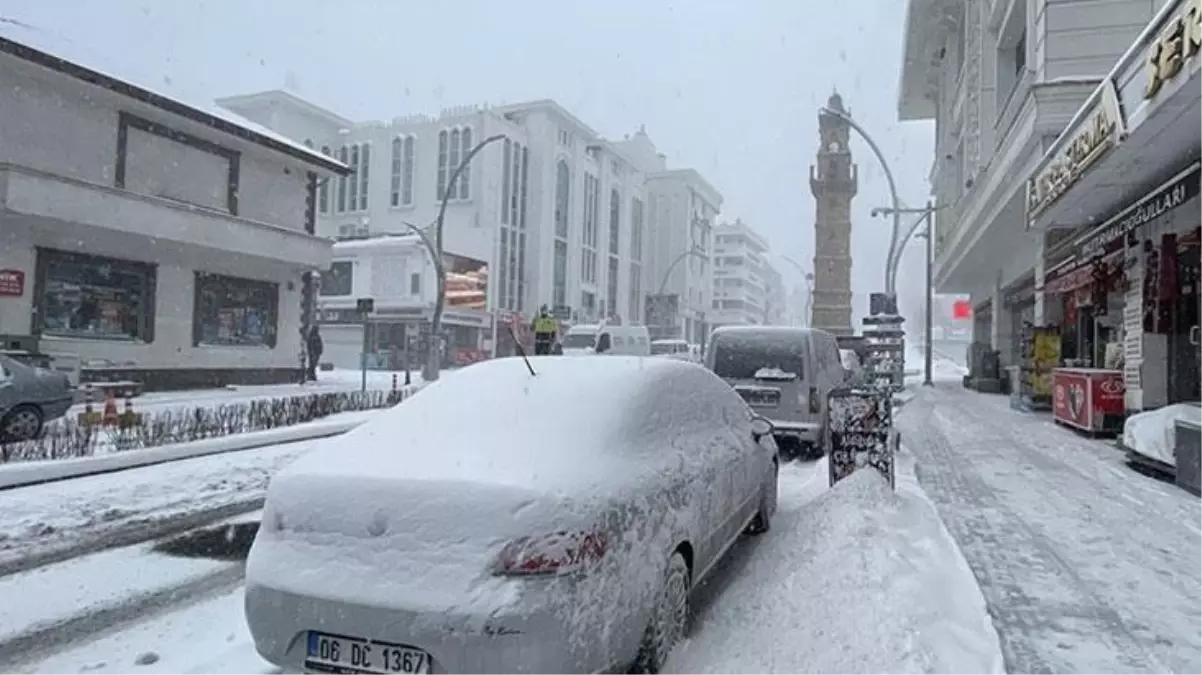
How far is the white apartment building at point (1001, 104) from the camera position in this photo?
1677 cm

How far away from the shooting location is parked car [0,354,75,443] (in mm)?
10977

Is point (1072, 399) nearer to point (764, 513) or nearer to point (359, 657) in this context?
point (764, 513)

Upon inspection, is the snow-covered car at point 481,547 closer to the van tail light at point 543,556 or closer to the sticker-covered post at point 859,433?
the van tail light at point 543,556

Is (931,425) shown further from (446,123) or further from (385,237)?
(446,123)

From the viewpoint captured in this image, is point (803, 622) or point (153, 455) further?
point (153, 455)

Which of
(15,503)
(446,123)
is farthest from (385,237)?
(15,503)

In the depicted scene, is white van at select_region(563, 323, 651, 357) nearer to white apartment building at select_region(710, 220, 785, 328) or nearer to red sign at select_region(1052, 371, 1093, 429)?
red sign at select_region(1052, 371, 1093, 429)

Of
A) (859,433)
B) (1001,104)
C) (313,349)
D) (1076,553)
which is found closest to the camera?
(1076,553)

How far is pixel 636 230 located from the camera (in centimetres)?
7450

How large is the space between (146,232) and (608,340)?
54.5 ft

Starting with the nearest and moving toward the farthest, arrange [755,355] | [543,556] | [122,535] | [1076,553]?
[543,556]
[1076,553]
[122,535]
[755,355]

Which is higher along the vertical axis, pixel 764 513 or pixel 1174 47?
pixel 1174 47

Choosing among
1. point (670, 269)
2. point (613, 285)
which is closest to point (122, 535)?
point (670, 269)

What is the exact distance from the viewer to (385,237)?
4372cm
